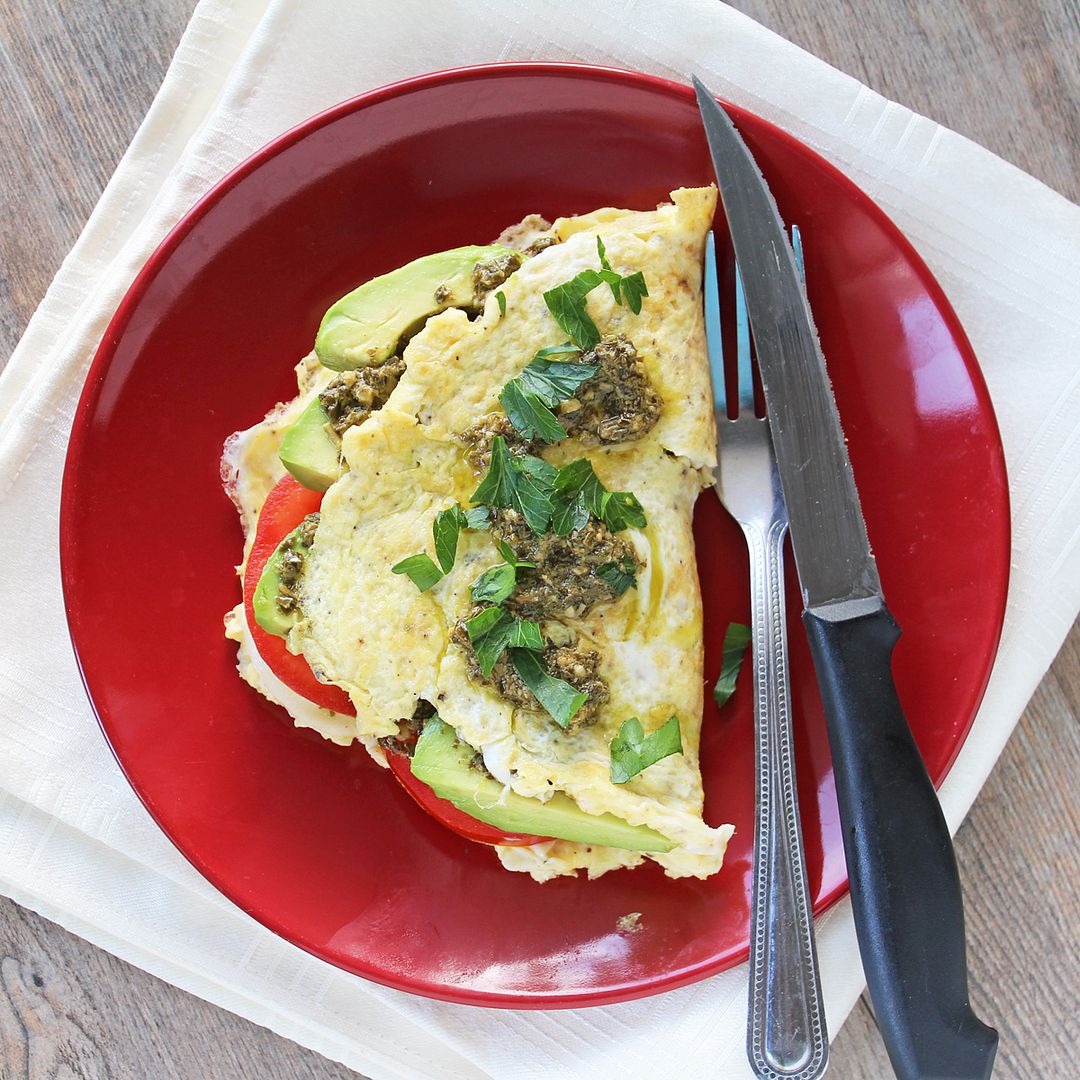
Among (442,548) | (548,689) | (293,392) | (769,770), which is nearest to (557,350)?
(442,548)

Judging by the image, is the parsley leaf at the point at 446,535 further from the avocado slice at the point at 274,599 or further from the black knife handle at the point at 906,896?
the black knife handle at the point at 906,896

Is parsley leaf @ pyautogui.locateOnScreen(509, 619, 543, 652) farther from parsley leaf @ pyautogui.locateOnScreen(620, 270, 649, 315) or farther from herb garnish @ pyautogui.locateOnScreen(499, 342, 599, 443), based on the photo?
parsley leaf @ pyautogui.locateOnScreen(620, 270, 649, 315)

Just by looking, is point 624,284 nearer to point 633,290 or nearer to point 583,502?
point 633,290

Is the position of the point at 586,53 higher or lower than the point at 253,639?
higher

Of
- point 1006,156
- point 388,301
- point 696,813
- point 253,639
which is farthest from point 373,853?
point 1006,156

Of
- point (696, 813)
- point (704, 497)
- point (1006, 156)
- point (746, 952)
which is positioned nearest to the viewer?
point (696, 813)

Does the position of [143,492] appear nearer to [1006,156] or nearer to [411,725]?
[411,725]

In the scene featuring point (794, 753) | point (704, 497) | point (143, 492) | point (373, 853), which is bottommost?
point (373, 853)
